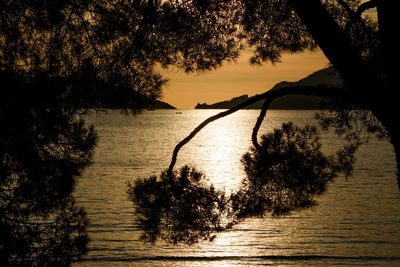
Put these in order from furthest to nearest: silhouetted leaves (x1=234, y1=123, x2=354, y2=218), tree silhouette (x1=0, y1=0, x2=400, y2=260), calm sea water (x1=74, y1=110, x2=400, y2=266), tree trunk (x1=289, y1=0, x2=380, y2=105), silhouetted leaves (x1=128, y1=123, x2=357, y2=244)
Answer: calm sea water (x1=74, y1=110, x2=400, y2=266) → tree silhouette (x1=0, y1=0, x2=400, y2=260) → silhouetted leaves (x1=128, y1=123, x2=357, y2=244) → silhouetted leaves (x1=234, y1=123, x2=354, y2=218) → tree trunk (x1=289, y1=0, x2=380, y2=105)

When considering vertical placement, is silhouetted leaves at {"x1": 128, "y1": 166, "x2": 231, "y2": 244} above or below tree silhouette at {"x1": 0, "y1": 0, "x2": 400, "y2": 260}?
below

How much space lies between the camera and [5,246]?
471 centimetres

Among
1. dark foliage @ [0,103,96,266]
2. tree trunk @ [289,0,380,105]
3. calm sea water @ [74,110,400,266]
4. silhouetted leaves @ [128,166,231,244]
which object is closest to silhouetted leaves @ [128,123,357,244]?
silhouetted leaves @ [128,166,231,244]

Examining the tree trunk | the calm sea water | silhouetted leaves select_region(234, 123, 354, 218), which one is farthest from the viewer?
the calm sea water

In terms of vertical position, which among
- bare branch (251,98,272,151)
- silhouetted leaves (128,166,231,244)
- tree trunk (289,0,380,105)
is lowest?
silhouetted leaves (128,166,231,244)

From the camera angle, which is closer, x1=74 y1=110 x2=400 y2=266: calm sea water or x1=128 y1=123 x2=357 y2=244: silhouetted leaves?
x1=128 y1=123 x2=357 y2=244: silhouetted leaves

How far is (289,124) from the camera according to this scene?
13.4 ft

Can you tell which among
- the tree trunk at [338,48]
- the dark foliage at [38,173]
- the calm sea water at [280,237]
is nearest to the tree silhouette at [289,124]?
the tree trunk at [338,48]

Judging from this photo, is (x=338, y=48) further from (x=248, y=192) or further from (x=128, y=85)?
(x=128, y=85)

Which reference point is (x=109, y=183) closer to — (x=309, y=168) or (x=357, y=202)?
(x=357, y=202)

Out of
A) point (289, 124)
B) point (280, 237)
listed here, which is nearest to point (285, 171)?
point (289, 124)

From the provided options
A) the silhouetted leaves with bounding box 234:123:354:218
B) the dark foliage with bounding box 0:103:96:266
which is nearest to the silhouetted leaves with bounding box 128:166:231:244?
the silhouetted leaves with bounding box 234:123:354:218

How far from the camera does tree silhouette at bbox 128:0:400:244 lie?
130 inches

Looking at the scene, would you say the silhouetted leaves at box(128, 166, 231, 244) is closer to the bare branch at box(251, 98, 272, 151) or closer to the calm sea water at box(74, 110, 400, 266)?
the bare branch at box(251, 98, 272, 151)
